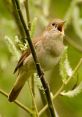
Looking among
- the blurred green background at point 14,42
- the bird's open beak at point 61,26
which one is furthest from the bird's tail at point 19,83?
the bird's open beak at point 61,26

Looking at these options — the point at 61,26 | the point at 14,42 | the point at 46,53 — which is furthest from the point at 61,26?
the point at 14,42

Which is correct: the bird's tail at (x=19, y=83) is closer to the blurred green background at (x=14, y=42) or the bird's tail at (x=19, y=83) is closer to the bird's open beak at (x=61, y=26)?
the blurred green background at (x=14, y=42)

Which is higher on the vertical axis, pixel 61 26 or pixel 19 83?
pixel 61 26

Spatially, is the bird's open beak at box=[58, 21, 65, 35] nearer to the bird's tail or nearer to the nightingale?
the nightingale

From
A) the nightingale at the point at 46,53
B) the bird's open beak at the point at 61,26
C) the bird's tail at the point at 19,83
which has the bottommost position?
the bird's tail at the point at 19,83

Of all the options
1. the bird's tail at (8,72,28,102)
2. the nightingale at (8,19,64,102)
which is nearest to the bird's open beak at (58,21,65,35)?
the nightingale at (8,19,64,102)

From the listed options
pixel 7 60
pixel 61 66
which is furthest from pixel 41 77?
pixel 7 60

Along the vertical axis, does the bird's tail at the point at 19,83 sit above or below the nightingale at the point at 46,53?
below

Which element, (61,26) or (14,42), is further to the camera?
(14,42)

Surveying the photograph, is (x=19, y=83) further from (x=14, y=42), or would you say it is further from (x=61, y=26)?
(x=61, y=26)
